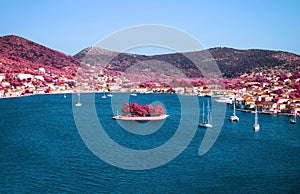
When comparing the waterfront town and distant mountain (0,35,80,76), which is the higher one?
A: distant mountain (0,35,80,76)

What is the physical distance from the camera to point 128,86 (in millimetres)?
31938

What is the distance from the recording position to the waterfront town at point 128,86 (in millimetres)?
21763

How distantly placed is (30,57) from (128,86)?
9.24m

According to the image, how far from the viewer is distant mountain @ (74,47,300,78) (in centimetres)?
3544

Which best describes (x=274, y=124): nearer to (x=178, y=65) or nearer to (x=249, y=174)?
(x=249, y=174)

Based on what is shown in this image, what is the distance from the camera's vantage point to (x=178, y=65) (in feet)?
122

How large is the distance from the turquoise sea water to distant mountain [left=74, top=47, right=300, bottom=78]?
24.4 m

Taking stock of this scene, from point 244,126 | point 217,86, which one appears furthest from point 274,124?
point 217,86

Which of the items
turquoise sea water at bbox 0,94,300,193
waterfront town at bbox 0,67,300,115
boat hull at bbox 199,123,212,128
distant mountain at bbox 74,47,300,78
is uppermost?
distant mountain at bbox 74,47,300,78

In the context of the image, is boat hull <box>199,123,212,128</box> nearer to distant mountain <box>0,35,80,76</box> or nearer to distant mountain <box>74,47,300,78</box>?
distant mountain <box>0,35,80,76</box>

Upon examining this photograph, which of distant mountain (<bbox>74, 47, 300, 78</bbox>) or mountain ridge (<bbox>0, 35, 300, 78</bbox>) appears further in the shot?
distant mountain (<bbox>74, 47, 300, 78</bbox>)

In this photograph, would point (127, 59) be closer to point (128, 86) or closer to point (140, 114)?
point (128, 86)

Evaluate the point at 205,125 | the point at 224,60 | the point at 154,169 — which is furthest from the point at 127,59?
the point at 154,169

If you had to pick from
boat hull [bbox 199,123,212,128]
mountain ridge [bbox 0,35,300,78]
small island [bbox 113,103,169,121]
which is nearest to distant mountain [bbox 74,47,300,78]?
mountain ridge [bbox 0,35,300,78]
